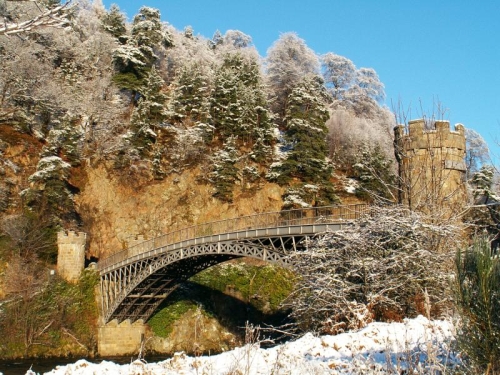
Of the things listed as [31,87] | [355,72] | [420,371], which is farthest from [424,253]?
[355,72]

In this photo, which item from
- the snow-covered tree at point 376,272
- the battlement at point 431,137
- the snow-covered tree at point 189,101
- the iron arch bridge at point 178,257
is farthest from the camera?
the snow-covered tree at point 189,101

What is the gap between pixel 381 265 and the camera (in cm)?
1298

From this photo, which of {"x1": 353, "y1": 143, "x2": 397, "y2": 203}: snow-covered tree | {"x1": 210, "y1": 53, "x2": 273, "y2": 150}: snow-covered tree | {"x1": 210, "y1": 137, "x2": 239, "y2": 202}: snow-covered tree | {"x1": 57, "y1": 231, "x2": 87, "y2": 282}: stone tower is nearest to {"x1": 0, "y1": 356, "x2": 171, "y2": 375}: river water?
{"x1": 57, "y1": 231, "x2": 87, "y2": 282}: stone tower

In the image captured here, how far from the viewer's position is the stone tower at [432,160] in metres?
16.3

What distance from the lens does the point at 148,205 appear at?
41.2 metres

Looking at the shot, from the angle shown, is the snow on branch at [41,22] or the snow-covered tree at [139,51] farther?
the snow-covered tree at [139,51]

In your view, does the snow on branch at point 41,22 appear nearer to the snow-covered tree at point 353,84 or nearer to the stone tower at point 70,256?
the stone tower at point 70,256

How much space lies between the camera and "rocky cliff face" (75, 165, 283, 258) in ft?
129

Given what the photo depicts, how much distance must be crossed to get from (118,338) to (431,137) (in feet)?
79.3

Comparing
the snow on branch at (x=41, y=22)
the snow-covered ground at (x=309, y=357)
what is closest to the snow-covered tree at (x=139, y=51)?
the snow-covered ground at (x=309, y=357)

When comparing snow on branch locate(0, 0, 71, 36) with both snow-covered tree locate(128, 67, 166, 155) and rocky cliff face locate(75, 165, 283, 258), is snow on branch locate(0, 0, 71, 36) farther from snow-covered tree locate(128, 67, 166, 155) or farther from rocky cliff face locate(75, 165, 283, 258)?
snow-covered tree locate(128, 67, 166, 155)

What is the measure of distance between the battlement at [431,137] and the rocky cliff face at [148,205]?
82.6 ft

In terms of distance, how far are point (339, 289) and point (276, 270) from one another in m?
24.8

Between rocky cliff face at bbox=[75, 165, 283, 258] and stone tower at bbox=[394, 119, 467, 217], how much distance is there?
2524cm
